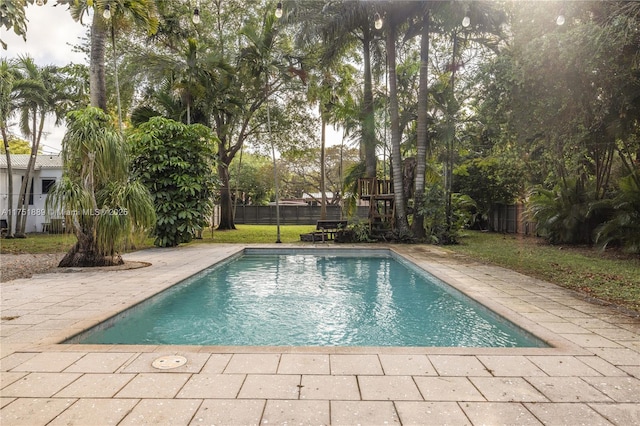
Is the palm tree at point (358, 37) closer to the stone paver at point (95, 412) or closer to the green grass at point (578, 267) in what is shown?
the green grass at point (578, 267)

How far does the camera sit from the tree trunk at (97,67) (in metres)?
7.79

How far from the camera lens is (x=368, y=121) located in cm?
1336

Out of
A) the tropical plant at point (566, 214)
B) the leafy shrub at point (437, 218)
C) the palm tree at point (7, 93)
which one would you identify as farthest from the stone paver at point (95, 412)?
the tropical plant at point (566, 214)

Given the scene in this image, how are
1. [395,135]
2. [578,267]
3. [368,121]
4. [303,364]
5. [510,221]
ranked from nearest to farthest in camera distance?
[303,364], [578,267], [395,135], [368,121], [510,221]

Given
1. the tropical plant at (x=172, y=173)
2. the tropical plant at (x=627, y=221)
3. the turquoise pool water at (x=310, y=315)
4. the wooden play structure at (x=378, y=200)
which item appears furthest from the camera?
the wooden play structure at (x=378, y=200)

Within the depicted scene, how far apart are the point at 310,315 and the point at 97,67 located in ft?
22.6

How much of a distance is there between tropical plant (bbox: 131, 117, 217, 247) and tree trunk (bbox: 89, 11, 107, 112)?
246 cm

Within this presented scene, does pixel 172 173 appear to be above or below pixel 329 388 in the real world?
above

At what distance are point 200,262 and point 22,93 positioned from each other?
1025 centimetres

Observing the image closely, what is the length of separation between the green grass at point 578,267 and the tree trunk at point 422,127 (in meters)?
1.80

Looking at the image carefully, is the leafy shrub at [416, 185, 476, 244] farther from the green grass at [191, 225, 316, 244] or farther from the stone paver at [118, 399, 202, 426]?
the stone paver at [118, 399, 202, 426]

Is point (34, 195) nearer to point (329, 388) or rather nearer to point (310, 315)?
point (310, 315)

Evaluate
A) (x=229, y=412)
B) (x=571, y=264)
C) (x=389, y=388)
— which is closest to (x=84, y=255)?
(x=229, y=412)

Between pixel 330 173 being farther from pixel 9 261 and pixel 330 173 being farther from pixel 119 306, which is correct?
pixel 119 306
